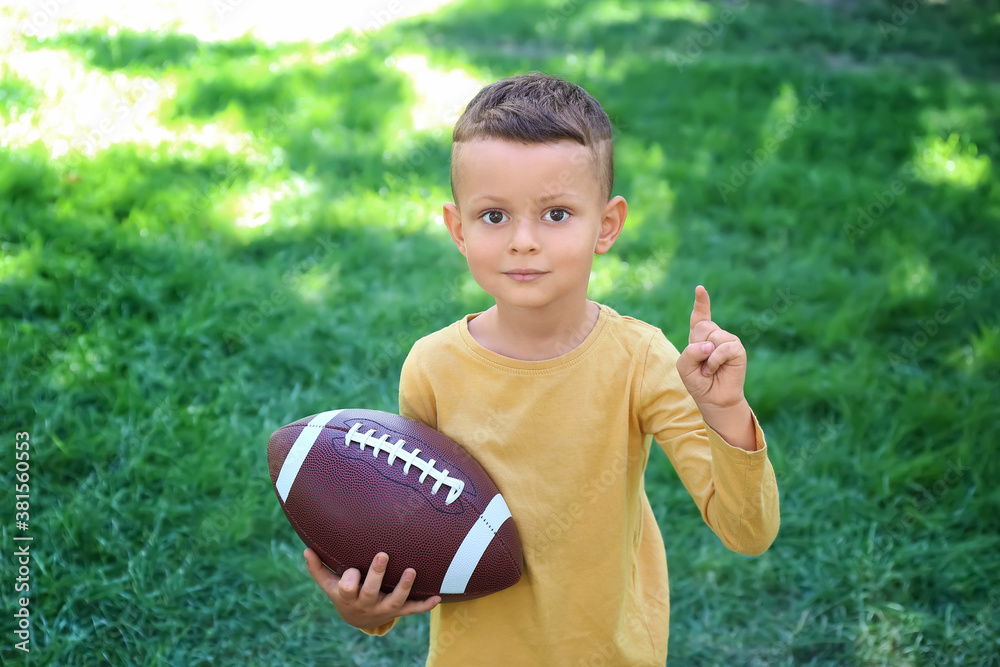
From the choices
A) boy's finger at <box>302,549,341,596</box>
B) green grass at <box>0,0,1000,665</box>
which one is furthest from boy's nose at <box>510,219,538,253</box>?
green grass at <box>0,0,1000,665</box>

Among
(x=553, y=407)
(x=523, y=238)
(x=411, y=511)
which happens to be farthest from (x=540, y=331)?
(x=411, y=511)

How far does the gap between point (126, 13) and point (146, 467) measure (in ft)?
18.8

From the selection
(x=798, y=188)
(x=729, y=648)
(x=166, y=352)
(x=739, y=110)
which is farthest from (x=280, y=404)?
(x=739, y=110)

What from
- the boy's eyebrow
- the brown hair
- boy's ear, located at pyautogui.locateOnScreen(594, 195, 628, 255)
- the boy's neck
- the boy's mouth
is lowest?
the boy's neck

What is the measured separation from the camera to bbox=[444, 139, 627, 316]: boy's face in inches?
63.6

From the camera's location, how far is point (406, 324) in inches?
153

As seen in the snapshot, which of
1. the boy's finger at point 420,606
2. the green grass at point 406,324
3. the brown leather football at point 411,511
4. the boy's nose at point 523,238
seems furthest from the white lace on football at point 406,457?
the green grass at point 406,324

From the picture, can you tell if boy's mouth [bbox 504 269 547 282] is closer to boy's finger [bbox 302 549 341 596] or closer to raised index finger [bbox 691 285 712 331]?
raised index finger [bbox 691 285 712 331]

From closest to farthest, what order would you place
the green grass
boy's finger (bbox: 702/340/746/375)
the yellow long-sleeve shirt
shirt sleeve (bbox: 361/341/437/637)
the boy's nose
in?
boy's finger (bbox: 702/340/746/375)
the boy's nose
the yellow long-sleeve shirt
shirt sleeve (bbox: 361/341/437/637)
the green grass

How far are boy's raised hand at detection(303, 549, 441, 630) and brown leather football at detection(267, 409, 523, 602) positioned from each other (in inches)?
1.7

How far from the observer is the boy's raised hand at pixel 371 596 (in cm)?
176

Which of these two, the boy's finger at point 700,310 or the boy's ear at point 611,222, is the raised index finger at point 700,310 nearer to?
the boy's finger at point 700,310

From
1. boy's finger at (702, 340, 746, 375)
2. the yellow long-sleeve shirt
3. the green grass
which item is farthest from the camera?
the green grass

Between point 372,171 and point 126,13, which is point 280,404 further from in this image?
point 126,13
